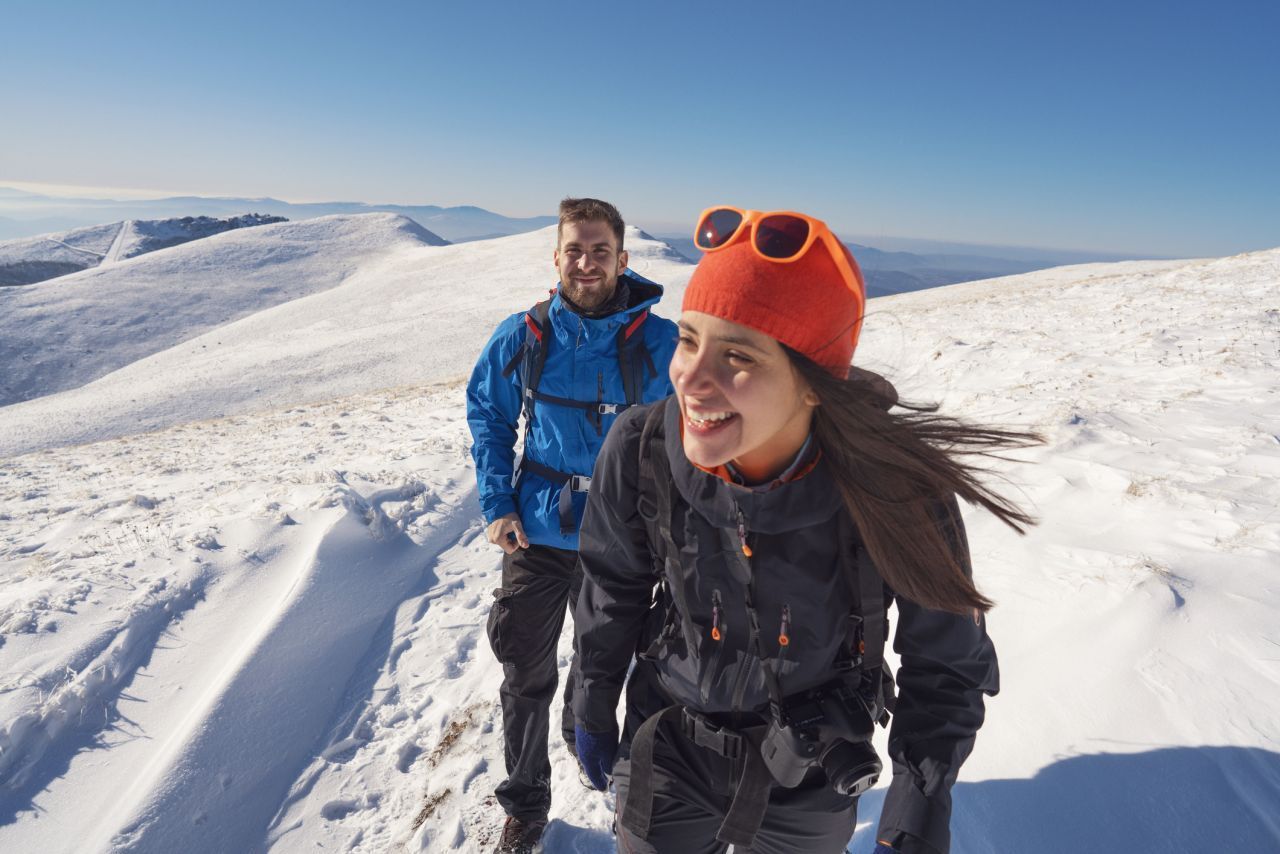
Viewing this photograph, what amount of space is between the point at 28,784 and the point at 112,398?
2953 cm

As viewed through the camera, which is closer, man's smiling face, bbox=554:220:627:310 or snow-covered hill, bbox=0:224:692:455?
man's smiling face, bbox=554:220:627:310

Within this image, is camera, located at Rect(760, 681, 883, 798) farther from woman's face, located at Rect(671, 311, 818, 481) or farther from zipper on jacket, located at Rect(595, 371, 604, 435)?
zipper on jacket, located at Rect(595, 371, 604, 435)

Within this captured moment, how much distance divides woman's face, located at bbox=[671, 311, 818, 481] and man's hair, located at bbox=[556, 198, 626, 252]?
2.02 metres

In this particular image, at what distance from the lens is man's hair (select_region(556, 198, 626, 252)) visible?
3.48 meters

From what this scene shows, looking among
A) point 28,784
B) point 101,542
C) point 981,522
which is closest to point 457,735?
point 28,784

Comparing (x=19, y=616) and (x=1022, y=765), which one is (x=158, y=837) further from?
(x=1022, y=765)

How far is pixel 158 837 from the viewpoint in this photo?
324cm

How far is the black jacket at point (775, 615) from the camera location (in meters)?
1.70

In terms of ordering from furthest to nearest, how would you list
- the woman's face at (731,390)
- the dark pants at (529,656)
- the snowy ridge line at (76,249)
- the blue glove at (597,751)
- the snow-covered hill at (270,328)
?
the snowy ridge line at (76,249), the snow-covered hill at (270,328), the dark pants at (529,656), the blue glove at (597,751), the woman's face at (731,390)

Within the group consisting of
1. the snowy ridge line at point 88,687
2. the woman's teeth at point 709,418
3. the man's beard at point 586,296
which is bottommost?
the snowy ridge line at point 88,687

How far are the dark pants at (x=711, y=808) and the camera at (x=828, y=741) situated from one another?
17 cm

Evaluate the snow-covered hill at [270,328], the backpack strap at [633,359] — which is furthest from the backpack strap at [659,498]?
the snow-covered hill at [270,328]

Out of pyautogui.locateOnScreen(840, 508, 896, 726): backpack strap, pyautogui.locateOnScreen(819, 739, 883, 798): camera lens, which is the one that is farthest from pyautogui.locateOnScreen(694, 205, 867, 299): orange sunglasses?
pyautogui.locateOnScreen(819, 739, 883, 798): camera lens

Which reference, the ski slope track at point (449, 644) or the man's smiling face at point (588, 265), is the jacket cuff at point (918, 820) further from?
the man's smiling face at point (588, 265)
